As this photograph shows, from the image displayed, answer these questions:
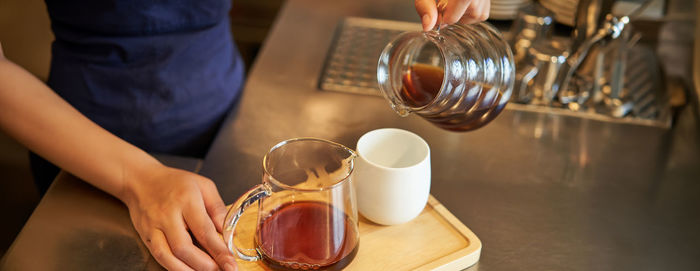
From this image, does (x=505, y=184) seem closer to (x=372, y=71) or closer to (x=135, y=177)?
(x=372, y=71)

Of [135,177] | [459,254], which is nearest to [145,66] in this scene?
[135,177]

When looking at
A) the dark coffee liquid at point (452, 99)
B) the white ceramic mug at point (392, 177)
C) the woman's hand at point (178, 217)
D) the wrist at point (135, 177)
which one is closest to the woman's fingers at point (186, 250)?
the woman's hand at point (178, 217)

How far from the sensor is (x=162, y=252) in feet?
2.43

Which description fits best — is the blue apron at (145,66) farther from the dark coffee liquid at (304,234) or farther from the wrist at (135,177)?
the dark coffee liquid at (304,234)

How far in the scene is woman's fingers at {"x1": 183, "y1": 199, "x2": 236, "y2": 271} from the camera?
0.71 metres

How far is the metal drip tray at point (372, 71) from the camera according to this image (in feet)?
3.68

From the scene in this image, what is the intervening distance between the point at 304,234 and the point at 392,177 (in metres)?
0.13

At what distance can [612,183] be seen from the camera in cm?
96

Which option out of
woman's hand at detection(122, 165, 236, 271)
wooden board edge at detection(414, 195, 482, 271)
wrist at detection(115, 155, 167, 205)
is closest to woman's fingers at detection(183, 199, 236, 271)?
woman's hand at detection(122, 165, 236, 271)

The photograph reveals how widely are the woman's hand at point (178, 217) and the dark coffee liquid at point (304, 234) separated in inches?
2.2

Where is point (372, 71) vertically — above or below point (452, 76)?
below

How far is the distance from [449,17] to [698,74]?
638mm

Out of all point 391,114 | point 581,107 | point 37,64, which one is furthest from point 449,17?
point 37,64

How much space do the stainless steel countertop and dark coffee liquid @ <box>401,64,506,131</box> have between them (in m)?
0.14
